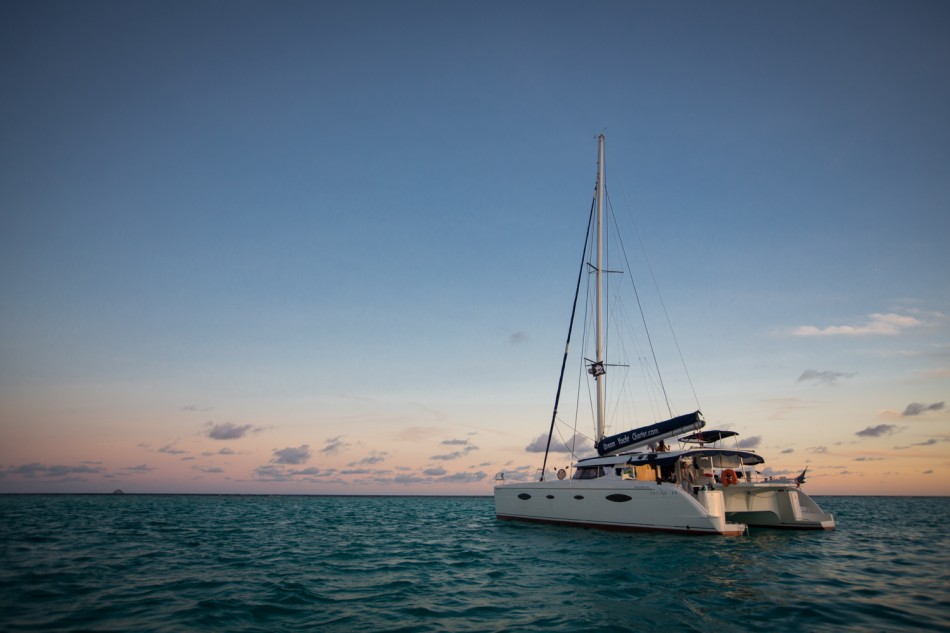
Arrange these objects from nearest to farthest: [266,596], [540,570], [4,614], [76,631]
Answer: [76,631] → [4,614] → [266,596] → [540,570]

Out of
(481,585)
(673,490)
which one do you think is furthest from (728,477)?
(481,585)

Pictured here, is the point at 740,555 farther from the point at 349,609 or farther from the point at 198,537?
the point at 198,537

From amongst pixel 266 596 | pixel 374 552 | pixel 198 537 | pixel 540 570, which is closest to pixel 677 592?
pixel 540 570

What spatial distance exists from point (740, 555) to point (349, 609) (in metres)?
11.9

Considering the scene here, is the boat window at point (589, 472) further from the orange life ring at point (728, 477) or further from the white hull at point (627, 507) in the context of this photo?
the orange life ring at point (728, 477)

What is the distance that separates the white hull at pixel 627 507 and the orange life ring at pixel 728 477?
1.32 metres

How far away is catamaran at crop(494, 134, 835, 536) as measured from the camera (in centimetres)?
1936

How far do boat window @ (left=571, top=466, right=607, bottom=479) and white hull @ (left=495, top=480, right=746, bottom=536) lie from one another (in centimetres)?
82

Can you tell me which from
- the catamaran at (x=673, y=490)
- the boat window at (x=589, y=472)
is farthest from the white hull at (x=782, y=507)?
the boat window at (x=589, y=472)

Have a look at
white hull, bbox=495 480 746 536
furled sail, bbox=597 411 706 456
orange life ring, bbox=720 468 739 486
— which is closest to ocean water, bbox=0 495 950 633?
white hull, bbox=495 480 746 536

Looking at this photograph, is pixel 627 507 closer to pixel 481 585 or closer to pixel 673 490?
pixel 673 490

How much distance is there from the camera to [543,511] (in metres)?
24.9

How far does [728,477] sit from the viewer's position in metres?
20.6

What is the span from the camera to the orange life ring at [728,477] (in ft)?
67.6
